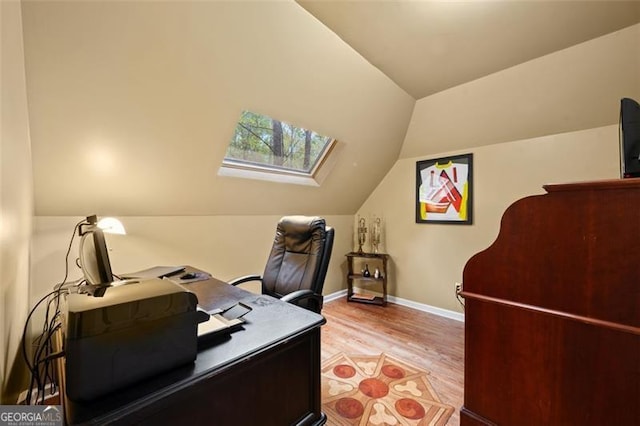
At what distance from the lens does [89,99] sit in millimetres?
1466

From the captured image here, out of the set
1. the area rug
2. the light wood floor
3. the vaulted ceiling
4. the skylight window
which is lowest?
the light wood floor

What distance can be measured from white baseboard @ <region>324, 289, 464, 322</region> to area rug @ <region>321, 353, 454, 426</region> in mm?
1207

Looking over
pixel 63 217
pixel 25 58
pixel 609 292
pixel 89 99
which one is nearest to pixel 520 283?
pixel 609 292

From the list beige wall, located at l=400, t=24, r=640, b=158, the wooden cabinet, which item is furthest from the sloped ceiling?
the wooden cabinet

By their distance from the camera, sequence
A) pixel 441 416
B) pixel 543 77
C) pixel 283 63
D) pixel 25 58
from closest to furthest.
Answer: pixel 25 58 < pixel 441 416 < pixel 283 63 < pixel 543 77

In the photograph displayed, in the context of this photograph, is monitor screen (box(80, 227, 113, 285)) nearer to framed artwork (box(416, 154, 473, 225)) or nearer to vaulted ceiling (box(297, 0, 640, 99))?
vaulted ceiling (box(297, 0, 640, 99))

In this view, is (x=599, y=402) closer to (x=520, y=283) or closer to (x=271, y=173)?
(x=520, y=283)

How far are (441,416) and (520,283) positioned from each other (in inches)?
38.9

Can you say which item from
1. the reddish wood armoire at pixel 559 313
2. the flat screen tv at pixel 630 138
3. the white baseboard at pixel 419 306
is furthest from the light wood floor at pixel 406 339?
the flat screen tv at pixel 630 138

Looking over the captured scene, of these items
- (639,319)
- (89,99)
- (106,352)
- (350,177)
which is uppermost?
(89,99)

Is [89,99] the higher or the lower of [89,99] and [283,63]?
the lower

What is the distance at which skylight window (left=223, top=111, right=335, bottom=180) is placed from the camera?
2.40m

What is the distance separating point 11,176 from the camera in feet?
3.21

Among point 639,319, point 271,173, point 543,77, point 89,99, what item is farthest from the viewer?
point 271,173
